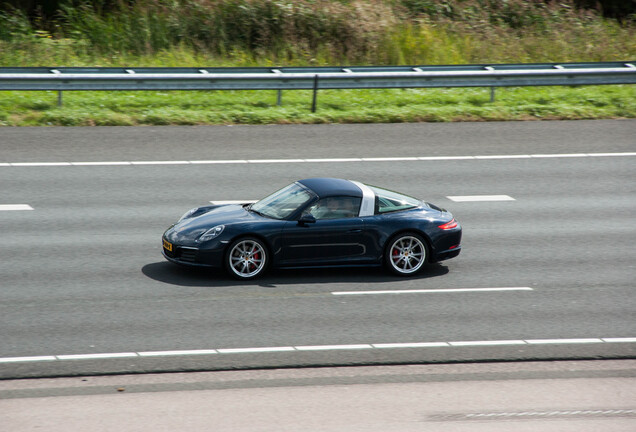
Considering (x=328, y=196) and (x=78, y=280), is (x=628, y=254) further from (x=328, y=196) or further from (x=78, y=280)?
(x=78, y=280)

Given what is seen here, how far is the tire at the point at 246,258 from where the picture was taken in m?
10.9

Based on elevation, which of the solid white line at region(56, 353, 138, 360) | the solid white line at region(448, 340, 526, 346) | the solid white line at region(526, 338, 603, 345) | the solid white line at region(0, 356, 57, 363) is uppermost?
the solid white line at region(526, 338, 603, 345)

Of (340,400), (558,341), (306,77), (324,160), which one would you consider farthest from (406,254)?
(306,77)

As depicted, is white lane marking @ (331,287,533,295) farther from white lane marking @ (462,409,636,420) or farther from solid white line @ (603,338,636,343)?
white lane marking @ (462,409,636,420)

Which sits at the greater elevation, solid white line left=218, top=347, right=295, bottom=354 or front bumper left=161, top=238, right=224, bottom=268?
front bumper left=161, top=238, right=224, bottom=268

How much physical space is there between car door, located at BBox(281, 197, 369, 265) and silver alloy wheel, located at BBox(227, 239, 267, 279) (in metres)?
0.29

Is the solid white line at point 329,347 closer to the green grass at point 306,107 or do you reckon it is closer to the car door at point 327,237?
the car door at point 327,237

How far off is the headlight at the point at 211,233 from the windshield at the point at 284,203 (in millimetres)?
694

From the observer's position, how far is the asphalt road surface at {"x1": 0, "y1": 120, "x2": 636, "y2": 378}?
8.99m

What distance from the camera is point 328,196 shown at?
11.3 meters

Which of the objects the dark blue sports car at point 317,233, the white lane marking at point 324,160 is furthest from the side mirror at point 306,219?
the white lane marking at point 324,160

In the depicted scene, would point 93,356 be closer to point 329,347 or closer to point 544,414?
point 329,347

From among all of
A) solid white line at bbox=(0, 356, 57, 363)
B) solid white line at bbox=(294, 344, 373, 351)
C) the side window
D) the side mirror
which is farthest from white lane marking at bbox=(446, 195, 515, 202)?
solid white line at bbox=(0, 356, 57, 363)

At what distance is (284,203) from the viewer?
11.5 metres
